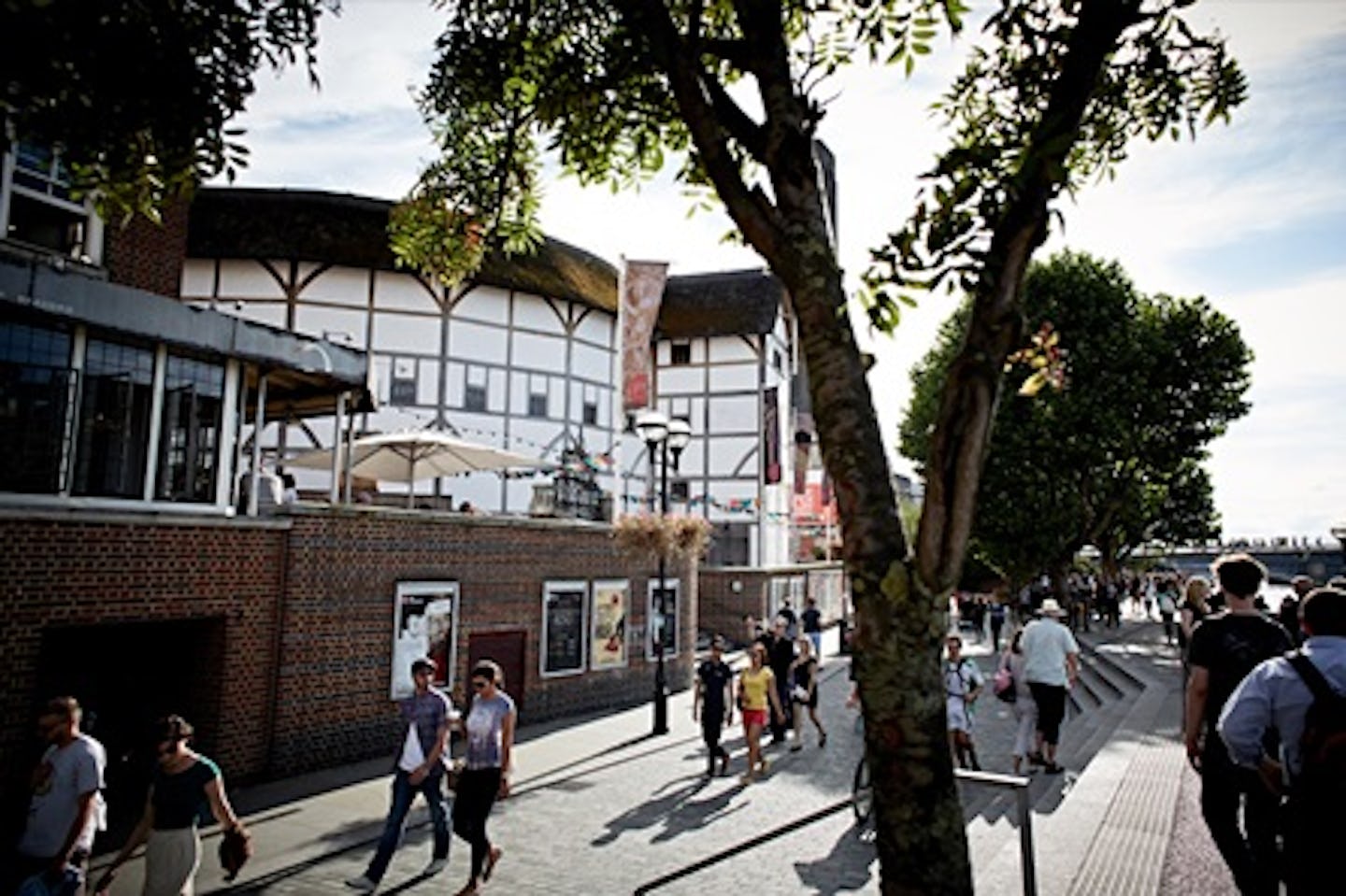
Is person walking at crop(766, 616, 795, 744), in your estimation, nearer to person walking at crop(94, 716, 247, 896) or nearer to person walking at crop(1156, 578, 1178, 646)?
person walking at crop(94, 716, 247, 896)

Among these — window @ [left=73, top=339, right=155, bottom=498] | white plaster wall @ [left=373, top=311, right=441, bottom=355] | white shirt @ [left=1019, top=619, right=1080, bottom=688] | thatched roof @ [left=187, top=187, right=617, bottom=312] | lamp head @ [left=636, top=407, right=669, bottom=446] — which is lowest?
white shirt @ [left=1019, top=619, right=1080, bottom=688]

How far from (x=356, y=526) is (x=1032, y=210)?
11.0 metres

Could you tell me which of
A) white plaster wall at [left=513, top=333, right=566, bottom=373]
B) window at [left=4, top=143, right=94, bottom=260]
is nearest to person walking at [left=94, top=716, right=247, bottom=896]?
window at [left=4, top=143, right=94, bottom=260]

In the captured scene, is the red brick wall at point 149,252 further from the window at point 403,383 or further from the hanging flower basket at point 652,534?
the window at point 403,383

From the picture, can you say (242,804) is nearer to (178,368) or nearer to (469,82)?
(178,368)

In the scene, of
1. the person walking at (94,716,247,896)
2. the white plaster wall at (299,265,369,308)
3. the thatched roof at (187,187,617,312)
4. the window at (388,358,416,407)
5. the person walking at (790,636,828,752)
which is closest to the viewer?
the person walking at (94,716,247,896)

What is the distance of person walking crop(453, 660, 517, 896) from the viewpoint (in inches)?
269

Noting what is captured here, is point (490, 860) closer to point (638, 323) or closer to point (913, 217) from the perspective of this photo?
point (913, 217)

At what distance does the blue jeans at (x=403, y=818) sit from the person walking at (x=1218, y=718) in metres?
5.95

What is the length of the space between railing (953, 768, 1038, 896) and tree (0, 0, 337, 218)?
16.3ft

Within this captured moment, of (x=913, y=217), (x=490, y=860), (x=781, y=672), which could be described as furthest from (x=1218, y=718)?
(x=781, y=672)

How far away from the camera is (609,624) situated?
16.4 m

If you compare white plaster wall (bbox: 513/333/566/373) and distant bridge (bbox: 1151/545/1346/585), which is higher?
white plaster wall (bbox: 513/333/566/373)

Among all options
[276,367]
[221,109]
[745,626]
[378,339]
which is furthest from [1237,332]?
[221,109]
